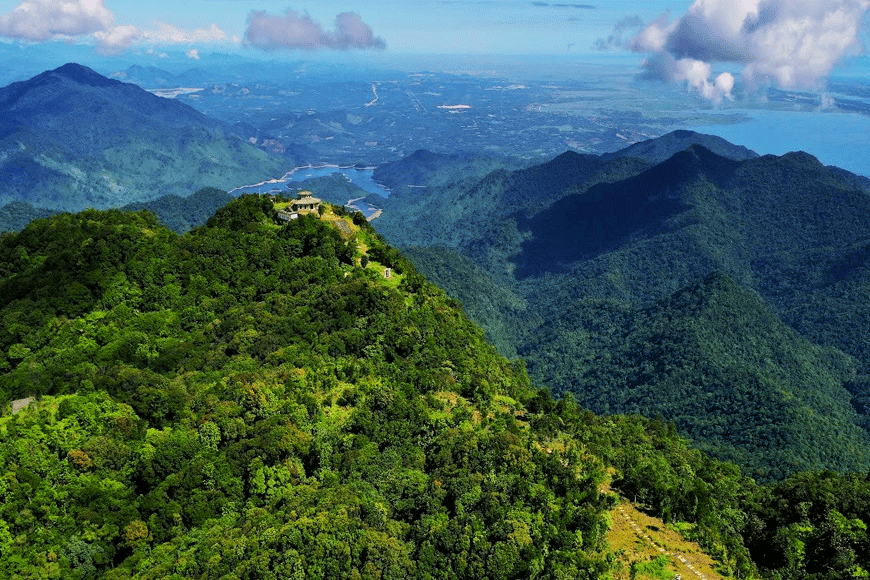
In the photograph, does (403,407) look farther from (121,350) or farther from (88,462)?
(121,350)

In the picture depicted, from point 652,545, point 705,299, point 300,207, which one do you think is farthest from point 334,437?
point 705,299

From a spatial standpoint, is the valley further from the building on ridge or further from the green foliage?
the building on ridge

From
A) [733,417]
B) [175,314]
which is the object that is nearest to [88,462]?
[175,314]

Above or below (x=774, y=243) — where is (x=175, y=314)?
above

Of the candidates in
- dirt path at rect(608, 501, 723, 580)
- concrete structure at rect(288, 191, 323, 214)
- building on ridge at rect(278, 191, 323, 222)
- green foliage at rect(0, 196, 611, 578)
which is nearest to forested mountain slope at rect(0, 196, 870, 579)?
green foliage at rect(0, 196, 611, 578)

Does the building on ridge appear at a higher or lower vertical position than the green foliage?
higher
